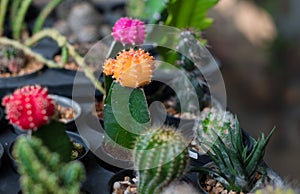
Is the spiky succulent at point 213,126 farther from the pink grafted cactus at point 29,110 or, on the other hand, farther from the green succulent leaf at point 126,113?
the pink grafted cactus at point 29,110

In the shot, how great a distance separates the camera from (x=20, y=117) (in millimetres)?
798

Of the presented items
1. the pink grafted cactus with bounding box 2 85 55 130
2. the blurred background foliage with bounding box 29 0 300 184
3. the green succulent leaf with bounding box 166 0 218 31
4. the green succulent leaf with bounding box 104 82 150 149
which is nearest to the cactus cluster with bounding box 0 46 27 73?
the green succulent leaf with bounding box 166 0 218 31

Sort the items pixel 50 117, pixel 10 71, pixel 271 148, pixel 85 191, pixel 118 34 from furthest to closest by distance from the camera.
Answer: pixel 271 148 → pixel 10 71 → pixel 118 34 → pixel 85 191 → pixel 50 117

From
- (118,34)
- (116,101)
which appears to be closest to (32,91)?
(116,101)

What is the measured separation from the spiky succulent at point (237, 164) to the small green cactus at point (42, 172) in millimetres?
276

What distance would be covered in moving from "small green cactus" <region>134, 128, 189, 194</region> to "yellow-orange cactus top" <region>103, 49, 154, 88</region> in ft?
0.46

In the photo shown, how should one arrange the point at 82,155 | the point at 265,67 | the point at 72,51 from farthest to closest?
the point at 265,67
the point at 72,51
the point at 82,155

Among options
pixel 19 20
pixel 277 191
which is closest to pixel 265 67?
pixel 19 20

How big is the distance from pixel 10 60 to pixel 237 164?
0.83 metres

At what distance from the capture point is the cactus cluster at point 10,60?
146 centimetres

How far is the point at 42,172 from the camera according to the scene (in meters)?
0.71

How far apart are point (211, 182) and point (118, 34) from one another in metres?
0.36

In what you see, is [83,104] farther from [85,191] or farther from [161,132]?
[161,132]

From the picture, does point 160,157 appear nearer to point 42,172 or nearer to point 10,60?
point 42,172
